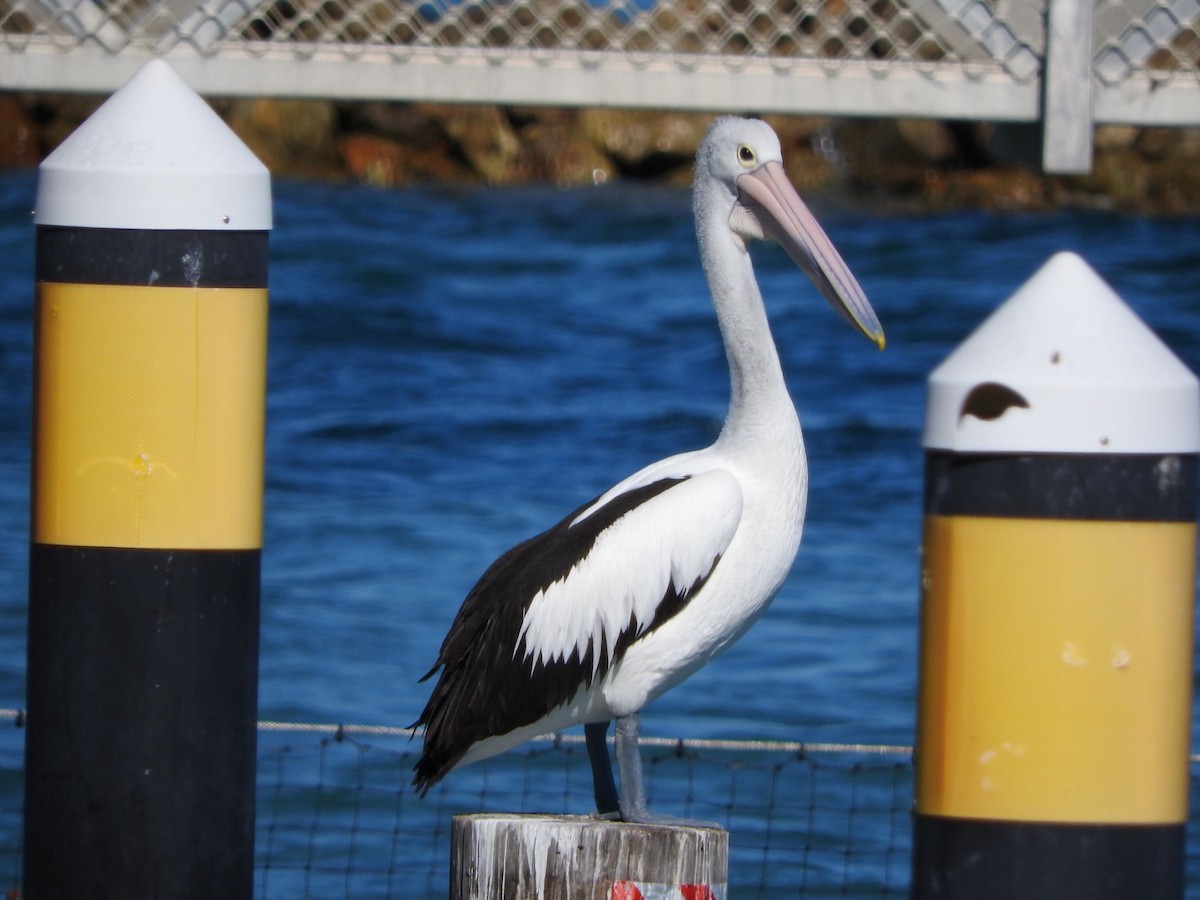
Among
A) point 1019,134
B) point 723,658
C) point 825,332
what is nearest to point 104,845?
point 1019,134

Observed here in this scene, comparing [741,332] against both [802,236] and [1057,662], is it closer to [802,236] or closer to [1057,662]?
[802,236]

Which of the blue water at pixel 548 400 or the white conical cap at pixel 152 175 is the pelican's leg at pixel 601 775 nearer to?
the white conical cap at pixel 152 175

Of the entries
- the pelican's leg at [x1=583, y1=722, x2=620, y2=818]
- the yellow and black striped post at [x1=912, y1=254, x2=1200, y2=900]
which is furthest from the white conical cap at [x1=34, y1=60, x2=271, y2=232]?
the pelican's leg at [x1=583, y1=722, x2=620, y2=818]

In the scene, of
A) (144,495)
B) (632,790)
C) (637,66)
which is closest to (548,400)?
(637,66)

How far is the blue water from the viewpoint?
8.79m

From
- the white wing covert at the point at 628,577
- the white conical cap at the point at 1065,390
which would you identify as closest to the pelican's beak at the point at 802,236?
the white wing covert at the point at 628,577

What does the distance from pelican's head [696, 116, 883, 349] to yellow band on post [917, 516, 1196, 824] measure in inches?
67.9

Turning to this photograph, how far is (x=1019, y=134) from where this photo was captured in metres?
5.14

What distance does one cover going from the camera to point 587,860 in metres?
3.16

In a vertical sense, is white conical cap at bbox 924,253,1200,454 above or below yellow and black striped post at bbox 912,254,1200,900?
above

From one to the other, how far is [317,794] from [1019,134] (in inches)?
135

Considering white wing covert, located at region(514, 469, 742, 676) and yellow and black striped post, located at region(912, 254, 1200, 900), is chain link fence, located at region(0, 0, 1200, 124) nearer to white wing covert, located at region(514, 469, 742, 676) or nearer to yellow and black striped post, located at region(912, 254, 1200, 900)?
white wing covert, located at region(514, 469, 742, 676)

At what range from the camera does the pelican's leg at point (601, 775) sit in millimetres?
3766

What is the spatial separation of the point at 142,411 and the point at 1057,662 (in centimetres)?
133
